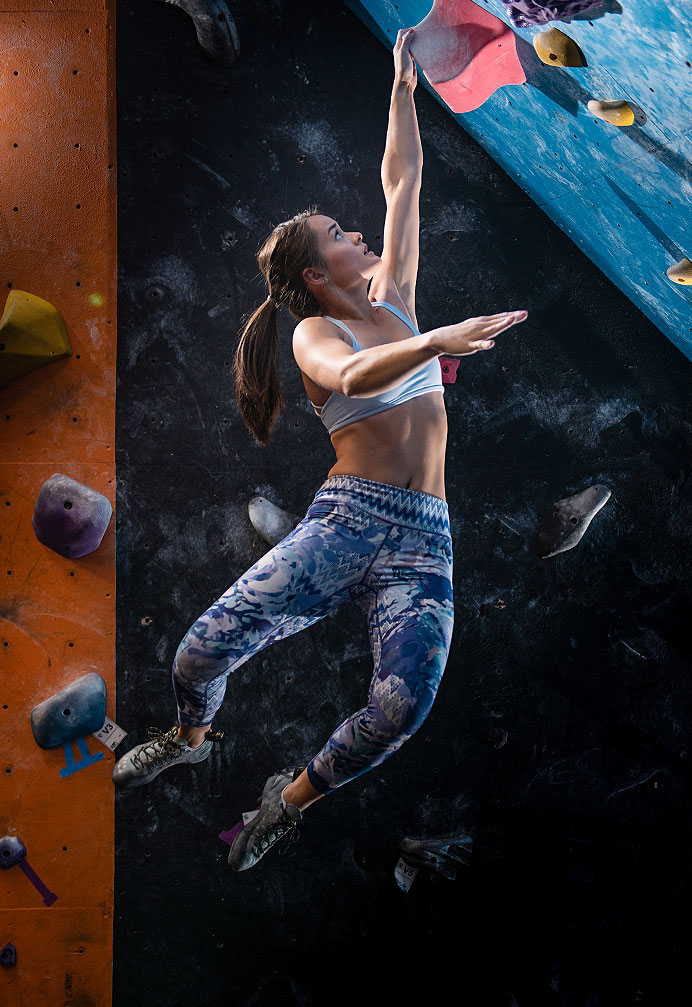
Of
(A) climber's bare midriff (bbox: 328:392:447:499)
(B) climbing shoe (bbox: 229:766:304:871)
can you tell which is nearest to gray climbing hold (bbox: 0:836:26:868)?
(B) climbing shoe (bbox: 229:766:304:871)

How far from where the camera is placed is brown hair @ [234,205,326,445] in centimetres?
218

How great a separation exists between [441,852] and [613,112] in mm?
2211

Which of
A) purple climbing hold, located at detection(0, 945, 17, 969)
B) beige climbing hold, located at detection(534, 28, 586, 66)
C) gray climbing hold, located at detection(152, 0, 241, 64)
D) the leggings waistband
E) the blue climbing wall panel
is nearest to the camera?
the blue climbing wall panel

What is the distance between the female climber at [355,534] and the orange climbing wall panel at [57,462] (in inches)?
11.6

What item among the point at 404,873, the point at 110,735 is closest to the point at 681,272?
the point at 404,873

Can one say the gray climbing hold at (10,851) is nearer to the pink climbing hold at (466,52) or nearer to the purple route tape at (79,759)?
the purple route tape at (79,759)

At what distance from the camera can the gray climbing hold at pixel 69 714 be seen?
7.61ft

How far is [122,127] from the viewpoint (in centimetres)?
245

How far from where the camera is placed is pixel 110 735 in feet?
7.77

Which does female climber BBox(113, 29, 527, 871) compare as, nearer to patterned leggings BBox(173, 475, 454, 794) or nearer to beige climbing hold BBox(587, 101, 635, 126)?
patterned leggings BBox(173, 475, 454, 794)

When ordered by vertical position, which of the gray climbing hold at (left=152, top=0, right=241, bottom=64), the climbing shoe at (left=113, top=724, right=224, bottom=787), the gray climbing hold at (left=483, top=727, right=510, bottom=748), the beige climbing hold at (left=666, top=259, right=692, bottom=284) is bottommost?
the climbing shoe at (left=113, top=724, right=224, bottom=787)

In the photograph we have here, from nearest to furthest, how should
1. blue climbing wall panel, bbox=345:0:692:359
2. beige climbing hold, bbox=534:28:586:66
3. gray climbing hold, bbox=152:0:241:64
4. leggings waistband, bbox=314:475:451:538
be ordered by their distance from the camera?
blue climbing wall panel, bbox=345:0:692:359
beige climbing hold, bbox=534:28:586:66
leggings waistband, bbox=314:475:451:538
gray climbing hold, bbox=152:0:241:64

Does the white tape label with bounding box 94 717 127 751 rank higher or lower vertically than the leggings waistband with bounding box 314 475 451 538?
lower

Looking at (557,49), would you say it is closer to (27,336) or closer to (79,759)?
(27,336)
